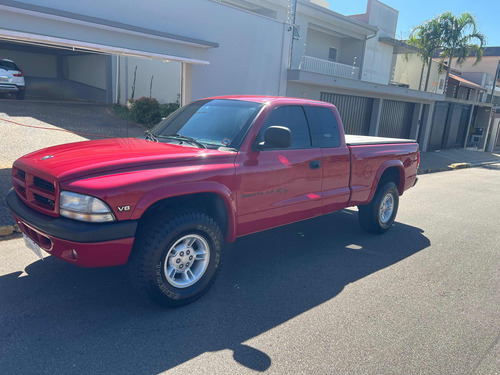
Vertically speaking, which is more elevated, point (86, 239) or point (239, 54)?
point (239, 54)

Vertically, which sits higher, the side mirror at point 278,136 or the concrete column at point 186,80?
the concrete column at point 186,80

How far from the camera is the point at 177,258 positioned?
3.60m

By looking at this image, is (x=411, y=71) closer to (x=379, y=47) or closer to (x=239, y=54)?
(x=379, y=47)

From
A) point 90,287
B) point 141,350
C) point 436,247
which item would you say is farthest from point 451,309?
point 90,287

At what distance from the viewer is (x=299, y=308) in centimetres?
378

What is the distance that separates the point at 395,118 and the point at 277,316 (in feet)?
61.7

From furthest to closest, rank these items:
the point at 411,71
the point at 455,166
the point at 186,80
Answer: the point at 411,71 → the point at 455,166 → the point at 186,80

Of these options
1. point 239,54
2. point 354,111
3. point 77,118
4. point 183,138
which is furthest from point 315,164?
point 354,111

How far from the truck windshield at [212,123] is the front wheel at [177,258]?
3.10ft

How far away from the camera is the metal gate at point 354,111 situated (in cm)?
1683

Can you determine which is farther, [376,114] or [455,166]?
[376,114]

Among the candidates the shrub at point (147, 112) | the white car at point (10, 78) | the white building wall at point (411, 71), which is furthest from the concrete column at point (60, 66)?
the white building wall at point (411, 71)

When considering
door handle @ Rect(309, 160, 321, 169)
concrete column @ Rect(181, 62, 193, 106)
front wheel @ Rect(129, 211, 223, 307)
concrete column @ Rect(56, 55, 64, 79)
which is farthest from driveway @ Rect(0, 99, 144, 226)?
concrete column @ Rect(56, 55, 64, 79)

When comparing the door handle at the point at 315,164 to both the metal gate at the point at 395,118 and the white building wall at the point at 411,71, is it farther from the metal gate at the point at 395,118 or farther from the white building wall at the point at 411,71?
the white building wall at the point at 411,71
